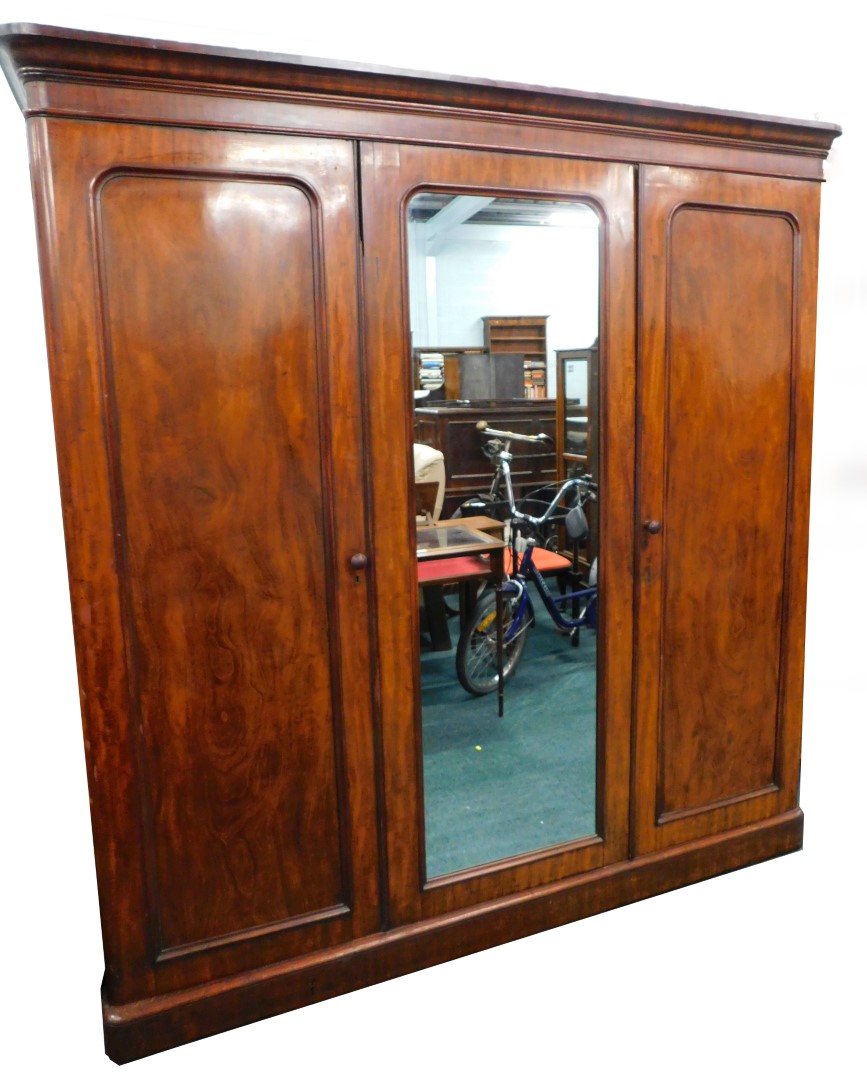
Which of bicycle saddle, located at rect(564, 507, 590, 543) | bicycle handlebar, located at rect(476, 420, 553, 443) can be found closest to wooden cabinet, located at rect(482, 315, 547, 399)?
bicycle handlebar, located at rect(476, 420, 553, 443)

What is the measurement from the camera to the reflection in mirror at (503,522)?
1.98m

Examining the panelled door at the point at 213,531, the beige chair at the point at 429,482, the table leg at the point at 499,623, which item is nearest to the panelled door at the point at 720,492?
the table leg at the point at 499,623

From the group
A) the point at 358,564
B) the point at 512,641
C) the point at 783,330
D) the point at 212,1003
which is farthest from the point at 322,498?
the point at 783,330

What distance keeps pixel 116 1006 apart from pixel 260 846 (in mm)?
460

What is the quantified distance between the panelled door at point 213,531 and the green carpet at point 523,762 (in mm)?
288

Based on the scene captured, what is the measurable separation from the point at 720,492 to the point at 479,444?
0.71m

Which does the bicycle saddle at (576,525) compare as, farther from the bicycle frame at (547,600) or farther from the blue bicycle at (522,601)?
the bicycle frame at (547,600)

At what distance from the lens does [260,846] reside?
1924 millimetres

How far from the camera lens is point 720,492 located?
2.29m

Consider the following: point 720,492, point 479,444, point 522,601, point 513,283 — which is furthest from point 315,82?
point 720,492

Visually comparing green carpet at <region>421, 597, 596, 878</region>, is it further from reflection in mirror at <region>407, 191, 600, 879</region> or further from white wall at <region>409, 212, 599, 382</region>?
white wall at <region>409, 212, 599, 382</region>

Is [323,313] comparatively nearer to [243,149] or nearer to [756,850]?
[243,149]

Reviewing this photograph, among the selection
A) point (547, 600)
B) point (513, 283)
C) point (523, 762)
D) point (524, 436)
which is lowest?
point (523, 762)

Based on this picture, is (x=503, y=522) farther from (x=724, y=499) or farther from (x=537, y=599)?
(x=724, y=499)
